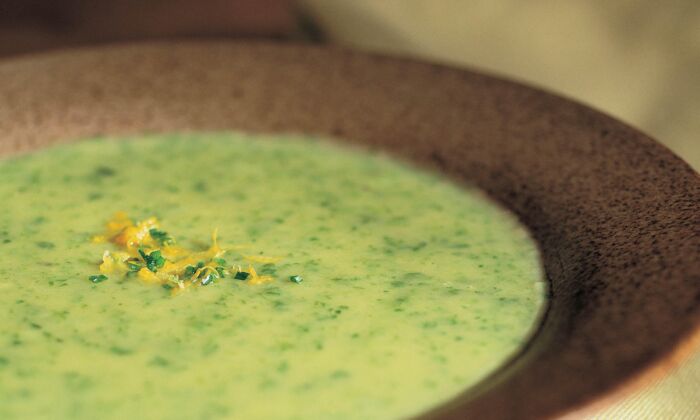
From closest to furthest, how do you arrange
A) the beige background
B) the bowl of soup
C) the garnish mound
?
1. the bowl of soup
2. the garnish mound
3. the beige background

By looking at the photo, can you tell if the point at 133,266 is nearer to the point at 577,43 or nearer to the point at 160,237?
the point at 160,237

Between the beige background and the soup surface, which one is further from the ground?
the beige background

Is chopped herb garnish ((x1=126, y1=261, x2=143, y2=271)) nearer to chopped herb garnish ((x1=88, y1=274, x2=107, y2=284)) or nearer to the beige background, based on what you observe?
chopped herb garnish ((x1=88, y1=274, x2=107, y2=284))

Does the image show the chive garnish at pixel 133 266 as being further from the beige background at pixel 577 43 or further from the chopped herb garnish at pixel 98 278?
the beige background at pixel 577 43

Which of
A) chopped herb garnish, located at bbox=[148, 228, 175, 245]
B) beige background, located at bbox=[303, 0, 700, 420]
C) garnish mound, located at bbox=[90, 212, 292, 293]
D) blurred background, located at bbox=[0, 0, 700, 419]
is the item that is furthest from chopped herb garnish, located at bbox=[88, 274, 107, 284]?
beige background, located at bbox=[303, 0, 700, 420]

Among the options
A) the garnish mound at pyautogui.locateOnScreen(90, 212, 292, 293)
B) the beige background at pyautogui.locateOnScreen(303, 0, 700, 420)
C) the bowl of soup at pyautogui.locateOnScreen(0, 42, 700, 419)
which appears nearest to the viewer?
the bowl of soup at pyautogui.locateOnScreen(0, 42, 700, 419)

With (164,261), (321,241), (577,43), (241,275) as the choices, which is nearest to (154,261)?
(164,261)

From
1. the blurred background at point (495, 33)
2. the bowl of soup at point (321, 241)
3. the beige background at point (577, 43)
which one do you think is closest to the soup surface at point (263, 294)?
the bowl of soup at point (321, 241)
